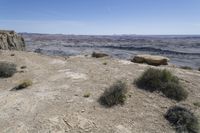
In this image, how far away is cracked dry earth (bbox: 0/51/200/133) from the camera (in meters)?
10.7

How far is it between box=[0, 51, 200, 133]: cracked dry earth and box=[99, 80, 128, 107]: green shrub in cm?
32

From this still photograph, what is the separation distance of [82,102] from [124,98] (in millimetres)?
2110

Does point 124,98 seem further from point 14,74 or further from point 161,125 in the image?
point 14,74

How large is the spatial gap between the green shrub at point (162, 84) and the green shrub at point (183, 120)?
1.98 m

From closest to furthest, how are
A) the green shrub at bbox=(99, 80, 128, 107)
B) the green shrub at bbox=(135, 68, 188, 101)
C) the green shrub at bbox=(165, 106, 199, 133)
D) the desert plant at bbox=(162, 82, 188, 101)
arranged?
the green shrub at bbox=(165, 106, 199, 133) → the green shrub at bbox=(99, 80, 128, 107) → the desert plant at bbox=(162, 82, 188, 101) → the green shrub at bbox=(135, 68, 188, 101)

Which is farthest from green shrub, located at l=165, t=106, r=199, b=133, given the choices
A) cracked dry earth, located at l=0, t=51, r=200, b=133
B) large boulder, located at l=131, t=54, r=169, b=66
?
large boulder, located at l=131, t=54, r=169, b=66

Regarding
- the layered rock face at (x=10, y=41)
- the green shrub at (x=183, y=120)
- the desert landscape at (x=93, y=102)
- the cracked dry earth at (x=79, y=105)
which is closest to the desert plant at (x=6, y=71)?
the desert landscape at (x=93, y=102)

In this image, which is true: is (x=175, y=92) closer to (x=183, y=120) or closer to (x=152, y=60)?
(x=183, y=120)

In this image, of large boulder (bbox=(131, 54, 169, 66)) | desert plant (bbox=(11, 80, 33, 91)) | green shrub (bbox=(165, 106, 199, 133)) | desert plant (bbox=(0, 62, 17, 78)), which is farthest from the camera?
large boulder (bbox=(131, 54, 169, 66))

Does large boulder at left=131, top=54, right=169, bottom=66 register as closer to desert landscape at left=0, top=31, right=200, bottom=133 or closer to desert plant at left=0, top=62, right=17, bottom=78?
desert landscape at left=0, top=31, right=200, bottom=133

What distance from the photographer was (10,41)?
33.0 meters

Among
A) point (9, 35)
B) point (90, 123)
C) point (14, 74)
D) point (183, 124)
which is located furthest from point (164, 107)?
point (9, 35)

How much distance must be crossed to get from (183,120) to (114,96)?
341cm

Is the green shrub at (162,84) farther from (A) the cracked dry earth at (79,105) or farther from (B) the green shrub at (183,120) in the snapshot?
(B) the green shrub at (183,120)
